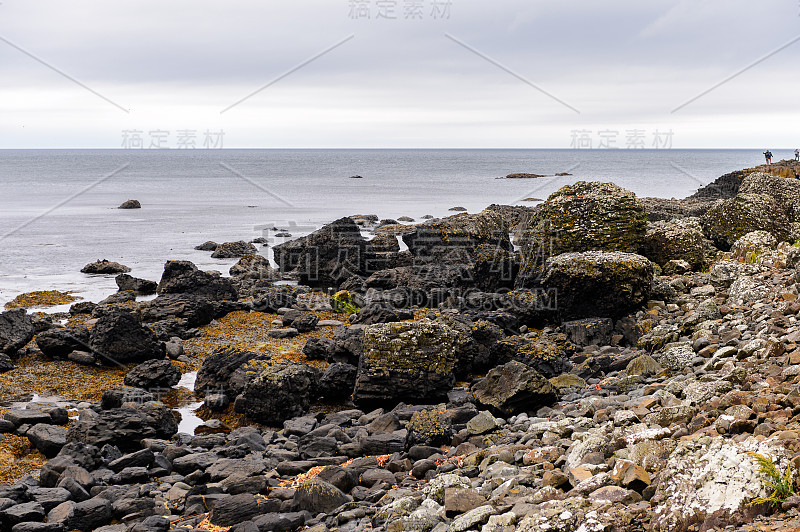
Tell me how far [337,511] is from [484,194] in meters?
65.4

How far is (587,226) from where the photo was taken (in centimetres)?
1614

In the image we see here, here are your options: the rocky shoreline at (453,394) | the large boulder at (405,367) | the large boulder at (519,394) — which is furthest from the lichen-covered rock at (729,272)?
the large boulder at (405,367)

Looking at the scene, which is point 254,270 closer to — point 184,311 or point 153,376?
point 184,311

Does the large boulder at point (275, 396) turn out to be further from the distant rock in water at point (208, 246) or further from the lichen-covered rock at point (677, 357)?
the distant rock in water at point (208, 246)

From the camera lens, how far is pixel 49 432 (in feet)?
30.0

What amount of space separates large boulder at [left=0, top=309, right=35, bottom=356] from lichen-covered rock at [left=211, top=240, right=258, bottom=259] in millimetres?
13973

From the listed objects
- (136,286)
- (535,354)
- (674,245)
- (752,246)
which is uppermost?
(752,246)

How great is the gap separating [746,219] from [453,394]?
12792 millimetres

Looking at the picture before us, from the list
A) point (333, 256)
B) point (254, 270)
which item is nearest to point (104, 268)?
point (254, 270)

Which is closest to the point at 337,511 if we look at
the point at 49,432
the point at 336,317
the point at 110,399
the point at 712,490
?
the point at 712,490

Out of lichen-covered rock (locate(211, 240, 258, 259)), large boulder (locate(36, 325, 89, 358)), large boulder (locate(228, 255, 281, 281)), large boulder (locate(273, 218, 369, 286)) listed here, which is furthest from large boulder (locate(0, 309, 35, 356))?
lichen-covered rock (locate(211, 240, 258, 259))

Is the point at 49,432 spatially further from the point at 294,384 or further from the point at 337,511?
the point at 337,511

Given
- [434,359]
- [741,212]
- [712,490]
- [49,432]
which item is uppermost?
[741,212]

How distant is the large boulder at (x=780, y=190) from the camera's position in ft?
63.6
